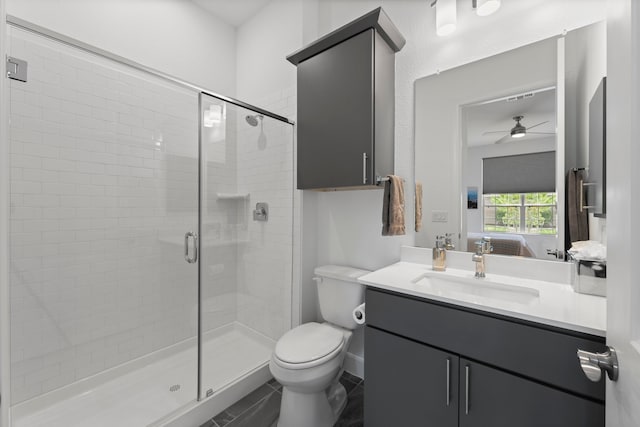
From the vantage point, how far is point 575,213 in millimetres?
1258

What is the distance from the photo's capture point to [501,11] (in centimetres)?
143

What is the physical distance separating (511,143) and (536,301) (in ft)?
2.62

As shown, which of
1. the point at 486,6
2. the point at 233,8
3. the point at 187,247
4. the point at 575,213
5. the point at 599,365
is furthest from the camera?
the point at 233,8

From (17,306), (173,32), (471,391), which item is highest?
(173,32)

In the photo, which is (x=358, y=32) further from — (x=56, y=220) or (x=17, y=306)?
(x=17, y=306)

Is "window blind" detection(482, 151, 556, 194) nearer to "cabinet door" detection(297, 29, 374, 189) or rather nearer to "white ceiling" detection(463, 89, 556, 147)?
"white ceiling" detection(463, 89, 556, 147)

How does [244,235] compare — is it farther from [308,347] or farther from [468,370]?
[468,370]

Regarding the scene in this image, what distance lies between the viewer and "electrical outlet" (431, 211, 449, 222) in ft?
5.31

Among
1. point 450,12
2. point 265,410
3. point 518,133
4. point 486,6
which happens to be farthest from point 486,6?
point 265,410

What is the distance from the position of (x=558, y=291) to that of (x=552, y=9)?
131 cm

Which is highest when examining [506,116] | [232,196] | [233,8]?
[233,8]

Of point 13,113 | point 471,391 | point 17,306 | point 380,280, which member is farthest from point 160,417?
point 13,113

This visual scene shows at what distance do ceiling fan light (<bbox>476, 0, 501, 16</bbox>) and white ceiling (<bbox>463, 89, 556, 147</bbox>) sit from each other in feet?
1.43

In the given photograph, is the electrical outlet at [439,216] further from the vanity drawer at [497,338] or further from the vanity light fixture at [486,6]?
the vanity light fixture at [486,6]
